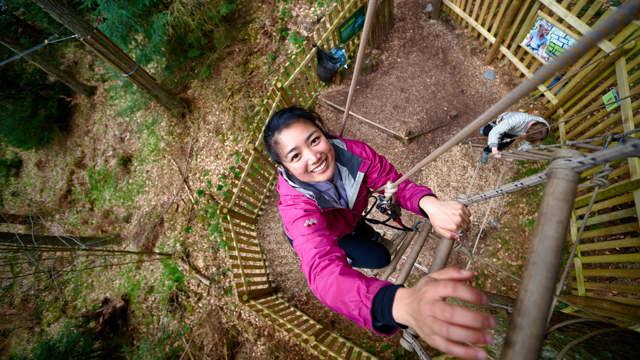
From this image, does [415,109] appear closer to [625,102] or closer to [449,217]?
[625,102]

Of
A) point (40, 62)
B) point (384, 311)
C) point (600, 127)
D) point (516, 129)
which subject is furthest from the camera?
point (40, 62)

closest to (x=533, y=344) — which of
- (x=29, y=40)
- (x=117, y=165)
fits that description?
(x=117, y=165)

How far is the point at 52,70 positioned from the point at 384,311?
31.6 ft

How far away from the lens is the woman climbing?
827 mm

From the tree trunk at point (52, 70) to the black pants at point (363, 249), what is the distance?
26.6 ft

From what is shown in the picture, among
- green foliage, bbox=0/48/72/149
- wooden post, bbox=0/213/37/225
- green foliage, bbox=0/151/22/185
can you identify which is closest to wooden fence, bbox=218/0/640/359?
green foliage, bbox=0/48/72/149

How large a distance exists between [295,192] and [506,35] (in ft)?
16.3

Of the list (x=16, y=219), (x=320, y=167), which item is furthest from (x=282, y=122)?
(x=16, y=219)

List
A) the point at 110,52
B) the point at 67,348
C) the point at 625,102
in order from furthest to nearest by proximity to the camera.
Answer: the point at 110,52
the point at 67,348
the point at 625,102

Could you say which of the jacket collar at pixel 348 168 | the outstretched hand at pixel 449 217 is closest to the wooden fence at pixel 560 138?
the outstretched hand at pixel 449 217

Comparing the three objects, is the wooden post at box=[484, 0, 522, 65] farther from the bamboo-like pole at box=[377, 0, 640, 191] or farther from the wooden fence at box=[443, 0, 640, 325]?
the bamboo-like pole at box=[377, 0, 640, 191]

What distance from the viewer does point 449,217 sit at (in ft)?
5.43

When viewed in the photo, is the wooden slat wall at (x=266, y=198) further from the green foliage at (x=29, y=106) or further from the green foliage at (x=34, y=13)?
the green foliage at (x=29, y=106)

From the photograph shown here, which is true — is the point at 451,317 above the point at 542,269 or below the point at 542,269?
below
